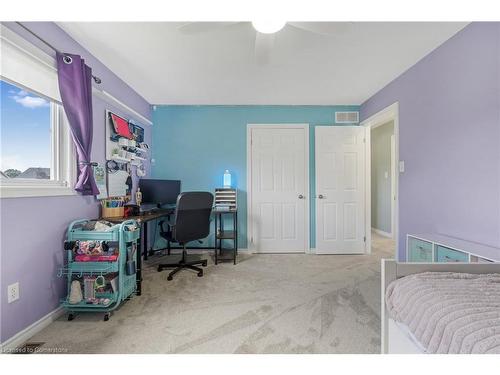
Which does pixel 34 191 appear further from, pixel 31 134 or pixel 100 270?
pixel 100 270

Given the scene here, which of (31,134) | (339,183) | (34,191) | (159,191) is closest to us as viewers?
(34,191)

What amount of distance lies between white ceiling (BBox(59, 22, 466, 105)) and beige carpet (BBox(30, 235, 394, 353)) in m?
2.19

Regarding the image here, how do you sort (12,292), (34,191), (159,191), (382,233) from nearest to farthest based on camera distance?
1. (12,292)
2. (34,191)
3. (159,191)
4. (382,233)

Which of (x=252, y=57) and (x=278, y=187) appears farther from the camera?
(x=278, y=187)

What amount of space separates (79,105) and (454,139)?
3.25 m

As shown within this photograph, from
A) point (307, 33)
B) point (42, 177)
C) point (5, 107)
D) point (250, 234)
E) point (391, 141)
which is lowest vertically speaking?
point (250, 234)

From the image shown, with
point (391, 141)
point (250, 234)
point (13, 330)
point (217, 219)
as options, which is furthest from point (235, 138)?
point (391, 141)

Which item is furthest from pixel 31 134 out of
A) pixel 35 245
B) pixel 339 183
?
pixel 339 183

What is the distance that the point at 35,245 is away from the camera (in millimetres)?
1586

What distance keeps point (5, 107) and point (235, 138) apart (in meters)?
2.52

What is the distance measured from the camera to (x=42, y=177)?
1.79 metres

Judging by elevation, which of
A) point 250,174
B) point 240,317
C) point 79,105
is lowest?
point 240,317

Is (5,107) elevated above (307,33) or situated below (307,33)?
below
